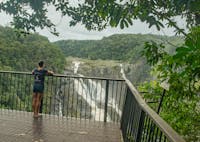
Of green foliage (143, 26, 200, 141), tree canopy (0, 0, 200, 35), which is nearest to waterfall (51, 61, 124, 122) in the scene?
tree canopy (0, 0, 200, 35)

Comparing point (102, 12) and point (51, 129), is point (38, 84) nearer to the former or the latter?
point (51, 129)

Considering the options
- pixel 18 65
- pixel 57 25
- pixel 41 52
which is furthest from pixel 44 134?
pixel 41 52

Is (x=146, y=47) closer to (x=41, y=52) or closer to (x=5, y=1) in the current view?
(x=5, y=1)

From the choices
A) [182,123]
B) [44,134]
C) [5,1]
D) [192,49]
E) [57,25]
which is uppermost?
[5,1]

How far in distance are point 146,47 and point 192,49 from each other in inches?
69.6

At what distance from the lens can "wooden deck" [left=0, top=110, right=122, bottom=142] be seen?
15.2ft

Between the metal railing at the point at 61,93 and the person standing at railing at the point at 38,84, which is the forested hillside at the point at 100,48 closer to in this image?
the metal railing at the point at 61,93

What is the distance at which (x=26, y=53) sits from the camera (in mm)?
26125

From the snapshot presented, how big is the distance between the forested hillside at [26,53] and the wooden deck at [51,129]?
57.8 ft

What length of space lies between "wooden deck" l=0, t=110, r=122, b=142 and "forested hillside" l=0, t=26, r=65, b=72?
17629mm

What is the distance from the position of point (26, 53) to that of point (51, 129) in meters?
22.0

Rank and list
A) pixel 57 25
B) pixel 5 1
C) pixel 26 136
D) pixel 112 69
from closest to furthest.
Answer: pixel 26 136, pixel 5 1, pixel 57 25, pixel 112 69

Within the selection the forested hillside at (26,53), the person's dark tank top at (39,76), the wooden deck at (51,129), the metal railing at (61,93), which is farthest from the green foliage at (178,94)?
the forested hillside at (26,53)

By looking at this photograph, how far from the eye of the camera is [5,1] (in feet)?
16.3
